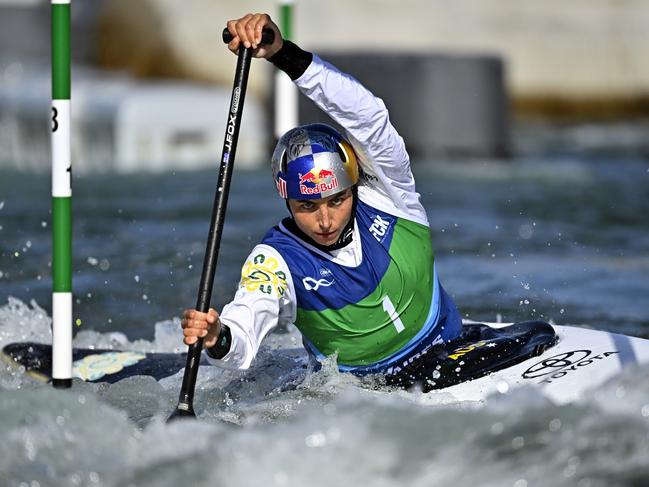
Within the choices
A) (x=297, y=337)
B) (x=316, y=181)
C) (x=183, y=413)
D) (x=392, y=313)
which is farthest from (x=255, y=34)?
(x=297, y=337)

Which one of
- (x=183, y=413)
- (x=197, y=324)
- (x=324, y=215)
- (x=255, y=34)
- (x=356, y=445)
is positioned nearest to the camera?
(x=356, y=445)

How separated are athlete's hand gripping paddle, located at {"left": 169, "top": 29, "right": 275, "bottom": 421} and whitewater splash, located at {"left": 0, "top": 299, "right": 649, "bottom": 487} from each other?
515mm

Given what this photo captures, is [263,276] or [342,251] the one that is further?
[342,251]

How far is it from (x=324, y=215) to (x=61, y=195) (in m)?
0.92

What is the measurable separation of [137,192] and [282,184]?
6847mm

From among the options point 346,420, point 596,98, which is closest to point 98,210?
point 346,420

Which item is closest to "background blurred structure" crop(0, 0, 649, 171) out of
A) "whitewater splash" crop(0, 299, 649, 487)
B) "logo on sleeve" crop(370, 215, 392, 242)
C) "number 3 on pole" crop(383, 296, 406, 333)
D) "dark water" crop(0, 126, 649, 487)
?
"dark water" crop(0, 126, 649, 487)

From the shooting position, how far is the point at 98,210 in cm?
984

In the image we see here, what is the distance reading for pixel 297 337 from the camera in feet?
18.9

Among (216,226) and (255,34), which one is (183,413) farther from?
(255,34)

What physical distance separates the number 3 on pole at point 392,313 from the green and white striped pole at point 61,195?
44.0 inches

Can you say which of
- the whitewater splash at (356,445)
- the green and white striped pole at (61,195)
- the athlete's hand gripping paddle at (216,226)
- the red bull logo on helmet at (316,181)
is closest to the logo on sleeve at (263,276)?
the athlete's hand gripping paddle at (216,226)

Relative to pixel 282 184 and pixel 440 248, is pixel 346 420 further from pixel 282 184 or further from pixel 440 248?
pixel 440 248

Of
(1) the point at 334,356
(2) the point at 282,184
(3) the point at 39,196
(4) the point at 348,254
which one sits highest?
(2) the point at 282,184
